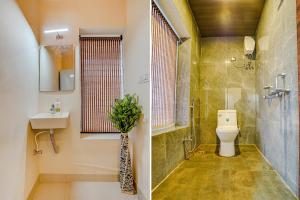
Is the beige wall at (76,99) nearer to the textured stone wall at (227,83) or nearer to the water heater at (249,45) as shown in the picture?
the textured stone wall at (227,83)

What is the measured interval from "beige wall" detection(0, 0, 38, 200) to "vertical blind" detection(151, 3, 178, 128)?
4.36 ft

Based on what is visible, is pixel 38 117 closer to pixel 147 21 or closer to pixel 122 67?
pixel 122 67

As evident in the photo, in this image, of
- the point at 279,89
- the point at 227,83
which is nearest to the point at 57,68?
the point at 227,83

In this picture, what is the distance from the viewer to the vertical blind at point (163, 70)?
2.64 meters

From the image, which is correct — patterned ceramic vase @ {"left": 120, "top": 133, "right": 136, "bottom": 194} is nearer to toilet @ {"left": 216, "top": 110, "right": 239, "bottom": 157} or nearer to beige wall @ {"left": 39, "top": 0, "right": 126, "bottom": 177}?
beige wall @ {"left": 39, "top": 0, "right": 126, "bottom": 177}

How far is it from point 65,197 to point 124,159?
78cm

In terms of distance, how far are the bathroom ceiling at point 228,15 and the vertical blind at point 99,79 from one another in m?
1.27

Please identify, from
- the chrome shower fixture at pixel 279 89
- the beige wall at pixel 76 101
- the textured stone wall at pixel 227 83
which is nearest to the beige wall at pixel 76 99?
the beige wall at pixel 76 101

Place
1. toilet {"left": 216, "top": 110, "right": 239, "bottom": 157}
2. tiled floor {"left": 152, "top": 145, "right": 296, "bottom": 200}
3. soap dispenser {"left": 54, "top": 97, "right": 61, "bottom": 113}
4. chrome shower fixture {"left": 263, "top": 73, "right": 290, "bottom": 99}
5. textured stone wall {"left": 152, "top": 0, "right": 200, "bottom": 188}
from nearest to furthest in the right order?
tiled floor {"left": 152, "top": 145, "right": 296, "bottom": 200} → chrome shower fixture {"left": 263, "top": 73, "right": 290, "bottom": 99} → textured stone wall {"left": 152, "top": 0, "right": 200, "bottom": 188} → soap dispenser {"left": 54, "top": 97, "right": 61, "bottom": 113} → toilet {"left": 216, "top": 110, "right": 239, "bottom": 157}

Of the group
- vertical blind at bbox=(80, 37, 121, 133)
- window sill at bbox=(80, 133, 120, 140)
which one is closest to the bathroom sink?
Result: window sill at bbox=(80, 133, 120, 140)

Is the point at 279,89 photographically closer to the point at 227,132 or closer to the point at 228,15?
the point at 228,15

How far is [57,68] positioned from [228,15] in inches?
94.5

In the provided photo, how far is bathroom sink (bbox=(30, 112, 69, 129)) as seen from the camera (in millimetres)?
2684

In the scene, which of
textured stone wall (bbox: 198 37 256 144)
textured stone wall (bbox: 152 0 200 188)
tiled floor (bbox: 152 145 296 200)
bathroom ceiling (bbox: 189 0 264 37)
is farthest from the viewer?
textured stone wall (bbox: 198 37 256 144)
